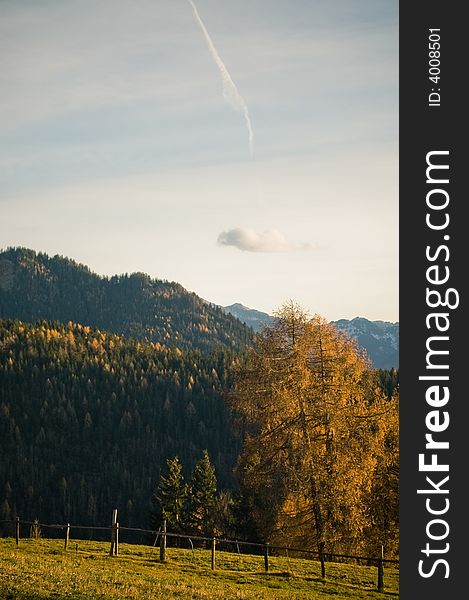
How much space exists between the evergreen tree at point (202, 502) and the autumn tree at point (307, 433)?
45397 mm

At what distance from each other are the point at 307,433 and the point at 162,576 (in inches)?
350

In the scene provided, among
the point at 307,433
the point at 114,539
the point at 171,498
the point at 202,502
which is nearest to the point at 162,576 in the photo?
the point at 114,539

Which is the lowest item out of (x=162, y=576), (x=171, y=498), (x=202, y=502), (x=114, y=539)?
(x=202, y=502)

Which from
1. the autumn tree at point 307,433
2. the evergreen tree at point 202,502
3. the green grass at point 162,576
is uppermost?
the autumn tree at point 307,433

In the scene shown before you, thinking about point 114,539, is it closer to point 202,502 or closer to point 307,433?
point 307,433

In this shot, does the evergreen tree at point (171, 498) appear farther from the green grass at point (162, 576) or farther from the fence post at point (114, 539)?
the fence post at point (114, 539)

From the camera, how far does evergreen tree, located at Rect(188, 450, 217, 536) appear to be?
73.1 meters

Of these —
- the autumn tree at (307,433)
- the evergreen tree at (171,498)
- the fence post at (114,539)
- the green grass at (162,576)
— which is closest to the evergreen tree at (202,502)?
the evergreen tree at (171,498)

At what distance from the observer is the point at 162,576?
87.3 ft

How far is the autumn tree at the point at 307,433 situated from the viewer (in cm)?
2752

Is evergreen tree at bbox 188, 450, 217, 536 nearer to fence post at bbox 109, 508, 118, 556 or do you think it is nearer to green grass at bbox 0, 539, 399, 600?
green grass at bbox 0, 539, 399, 600

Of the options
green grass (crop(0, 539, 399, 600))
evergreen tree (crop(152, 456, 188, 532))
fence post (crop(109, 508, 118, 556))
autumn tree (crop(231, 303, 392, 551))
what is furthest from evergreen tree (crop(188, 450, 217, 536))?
autumn tree (crop(231, 303, 392, 551))

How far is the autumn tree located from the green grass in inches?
82.6

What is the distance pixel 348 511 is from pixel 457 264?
18969 mm
